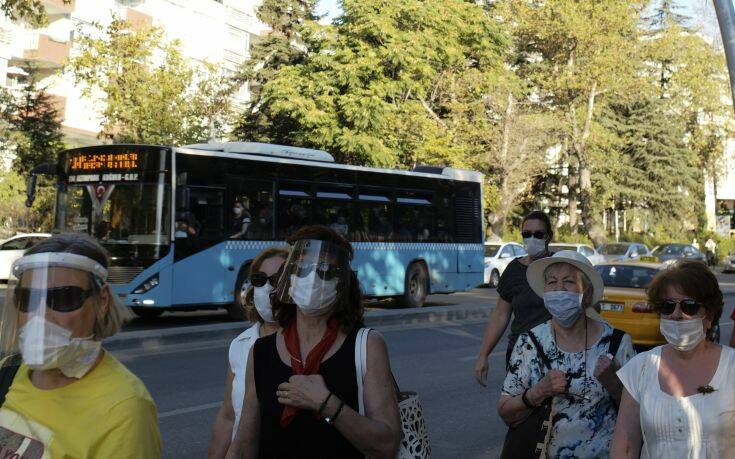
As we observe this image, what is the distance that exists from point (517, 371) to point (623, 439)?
72 cm

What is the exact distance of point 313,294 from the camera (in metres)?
3.23

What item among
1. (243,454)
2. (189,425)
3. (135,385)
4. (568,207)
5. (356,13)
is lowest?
(189,425)

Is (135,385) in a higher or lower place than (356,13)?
lower

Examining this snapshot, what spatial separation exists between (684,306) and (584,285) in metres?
0.81

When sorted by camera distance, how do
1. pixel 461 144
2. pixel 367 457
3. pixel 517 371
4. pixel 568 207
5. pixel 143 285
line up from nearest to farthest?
pixel 367 457 < pixel 517 371 < pixel 143 285 < pixel 461 144 < pixel 568 207

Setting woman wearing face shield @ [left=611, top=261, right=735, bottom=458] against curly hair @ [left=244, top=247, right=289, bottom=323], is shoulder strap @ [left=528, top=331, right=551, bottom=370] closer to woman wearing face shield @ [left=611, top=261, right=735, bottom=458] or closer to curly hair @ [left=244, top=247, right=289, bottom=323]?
woman wearing face shield @ [left=611, top=261, right=735, bottom=458]

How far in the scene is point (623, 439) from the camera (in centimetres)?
365

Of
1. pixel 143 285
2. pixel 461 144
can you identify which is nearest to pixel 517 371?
pixel 143 285

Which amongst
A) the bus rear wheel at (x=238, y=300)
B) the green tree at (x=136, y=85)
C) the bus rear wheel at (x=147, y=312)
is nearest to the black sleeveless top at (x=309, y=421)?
the bus rear wheel at (x=238, y=300)

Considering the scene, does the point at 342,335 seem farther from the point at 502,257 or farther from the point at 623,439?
the point at 502,257

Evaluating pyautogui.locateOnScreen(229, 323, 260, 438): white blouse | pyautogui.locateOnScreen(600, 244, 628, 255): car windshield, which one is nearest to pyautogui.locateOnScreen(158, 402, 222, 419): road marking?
pyautogui.locateOnScreen(229, 323, 260, 438): white blouse

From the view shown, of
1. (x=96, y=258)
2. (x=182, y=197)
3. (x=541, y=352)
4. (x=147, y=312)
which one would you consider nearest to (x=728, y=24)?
(x=541, y=352)

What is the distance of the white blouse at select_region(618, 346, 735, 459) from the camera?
347cm

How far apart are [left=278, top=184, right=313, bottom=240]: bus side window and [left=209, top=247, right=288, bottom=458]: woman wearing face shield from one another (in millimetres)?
14540
